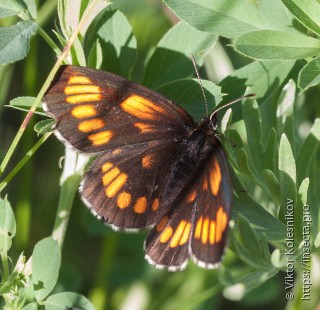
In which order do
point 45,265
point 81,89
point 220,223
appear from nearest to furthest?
point 220,223
point 45,265
point 81,89

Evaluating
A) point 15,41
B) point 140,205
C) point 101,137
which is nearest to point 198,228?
point 140,205

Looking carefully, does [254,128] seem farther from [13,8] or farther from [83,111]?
[13,8]

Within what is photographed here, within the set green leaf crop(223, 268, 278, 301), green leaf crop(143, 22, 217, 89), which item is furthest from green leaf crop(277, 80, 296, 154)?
green leaf crop(223, 268, 278, 301)

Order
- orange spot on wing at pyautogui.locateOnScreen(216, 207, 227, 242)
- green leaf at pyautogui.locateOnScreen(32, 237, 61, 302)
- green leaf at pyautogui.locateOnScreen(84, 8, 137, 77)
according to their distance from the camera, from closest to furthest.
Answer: orange spot on wing at pyautogui.locateOnScreen(216, 207, 227, 242) → green leaf at pyautogui.locateOnScreen(32, 237, 61, 302) → green leaf at pyautogui.locateOnScreen(84, 8, 137, 77)

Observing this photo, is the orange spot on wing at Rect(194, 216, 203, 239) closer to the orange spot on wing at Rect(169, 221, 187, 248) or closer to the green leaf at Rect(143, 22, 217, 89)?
the orange spot on wing at Rect(169, 221, 187, 248)

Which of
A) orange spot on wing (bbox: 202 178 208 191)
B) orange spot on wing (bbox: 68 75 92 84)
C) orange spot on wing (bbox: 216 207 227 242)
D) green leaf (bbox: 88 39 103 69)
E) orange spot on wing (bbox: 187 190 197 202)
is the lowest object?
orange spot on wing (bbox: 187 190 197 202)

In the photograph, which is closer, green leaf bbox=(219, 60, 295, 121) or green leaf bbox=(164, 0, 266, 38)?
green leaf bbox=(164, 0, 266, 38)
